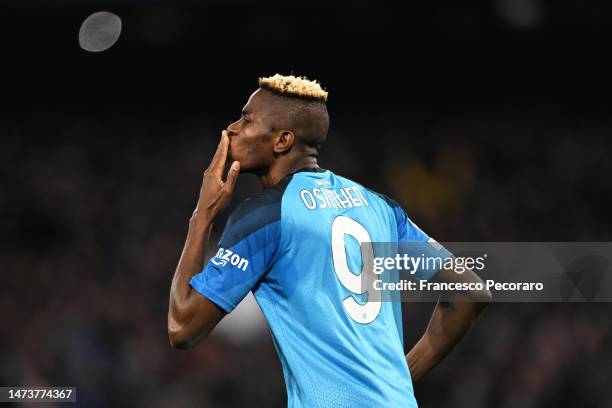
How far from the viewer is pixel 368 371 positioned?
319cm

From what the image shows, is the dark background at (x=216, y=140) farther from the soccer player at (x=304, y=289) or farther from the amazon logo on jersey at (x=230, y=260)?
the amazon logo on jersey at (x=230, y=260)

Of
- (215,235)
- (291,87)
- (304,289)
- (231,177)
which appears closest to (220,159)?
(231,177)

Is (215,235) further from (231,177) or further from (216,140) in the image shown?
(231,177)

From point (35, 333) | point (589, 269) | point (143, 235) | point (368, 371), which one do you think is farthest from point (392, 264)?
point (143, 235)

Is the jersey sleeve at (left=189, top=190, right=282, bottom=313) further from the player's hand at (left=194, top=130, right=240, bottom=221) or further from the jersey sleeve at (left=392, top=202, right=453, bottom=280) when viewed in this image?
the jersey sleeve at (left=392, top=202, right=453, bottom=280)

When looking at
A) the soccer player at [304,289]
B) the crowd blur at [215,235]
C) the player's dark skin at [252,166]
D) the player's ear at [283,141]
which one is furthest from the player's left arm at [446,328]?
the crowd blur at [215,235]

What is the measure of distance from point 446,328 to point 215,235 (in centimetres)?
735

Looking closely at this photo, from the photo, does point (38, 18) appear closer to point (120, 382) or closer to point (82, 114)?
point (82, 114)

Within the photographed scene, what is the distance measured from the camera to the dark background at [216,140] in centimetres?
938

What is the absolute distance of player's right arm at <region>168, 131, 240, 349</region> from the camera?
319 cm

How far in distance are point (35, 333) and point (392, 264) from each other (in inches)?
282

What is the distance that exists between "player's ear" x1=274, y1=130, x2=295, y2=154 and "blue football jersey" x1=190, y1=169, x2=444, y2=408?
243mm

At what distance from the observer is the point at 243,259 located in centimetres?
323

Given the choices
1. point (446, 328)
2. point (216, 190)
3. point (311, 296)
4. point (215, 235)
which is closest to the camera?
point (311, 296)
